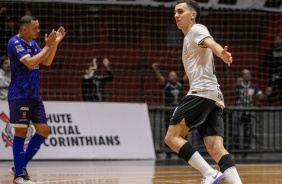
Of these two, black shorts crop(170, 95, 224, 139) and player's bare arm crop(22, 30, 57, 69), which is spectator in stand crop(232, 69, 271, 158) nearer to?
player's bare arm crop(22, 30, 57, 69)

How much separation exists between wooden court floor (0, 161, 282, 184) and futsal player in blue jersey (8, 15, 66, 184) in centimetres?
51

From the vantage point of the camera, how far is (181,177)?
26.8 feet

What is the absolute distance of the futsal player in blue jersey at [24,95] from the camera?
23.2 feet

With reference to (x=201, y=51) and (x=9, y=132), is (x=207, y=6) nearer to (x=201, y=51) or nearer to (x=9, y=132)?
(x=9, y=132)

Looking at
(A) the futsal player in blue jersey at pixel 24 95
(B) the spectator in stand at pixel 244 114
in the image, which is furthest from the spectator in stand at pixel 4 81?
(B) the spectator in stand at pixel 244 114

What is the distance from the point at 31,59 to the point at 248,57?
13.5 metres

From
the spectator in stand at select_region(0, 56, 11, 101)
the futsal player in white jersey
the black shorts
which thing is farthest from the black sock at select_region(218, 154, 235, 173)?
the spectator in stand at select_region(0, 56, 11, 101)

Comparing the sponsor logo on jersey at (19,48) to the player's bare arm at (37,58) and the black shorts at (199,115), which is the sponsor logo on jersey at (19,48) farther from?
the black shorts at (199,115)

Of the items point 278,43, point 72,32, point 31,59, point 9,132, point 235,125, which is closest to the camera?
point 31,59

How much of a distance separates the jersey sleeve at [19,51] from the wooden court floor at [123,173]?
5.56 ft

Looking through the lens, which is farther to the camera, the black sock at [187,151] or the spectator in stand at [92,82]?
the spectator in stand at [92,82]

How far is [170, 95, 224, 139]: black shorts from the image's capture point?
5664mm

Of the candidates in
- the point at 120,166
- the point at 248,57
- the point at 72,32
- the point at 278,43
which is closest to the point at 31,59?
the point at 120,166

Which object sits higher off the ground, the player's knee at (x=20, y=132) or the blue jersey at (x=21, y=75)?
the blue jersey at (x=21, y=75)
